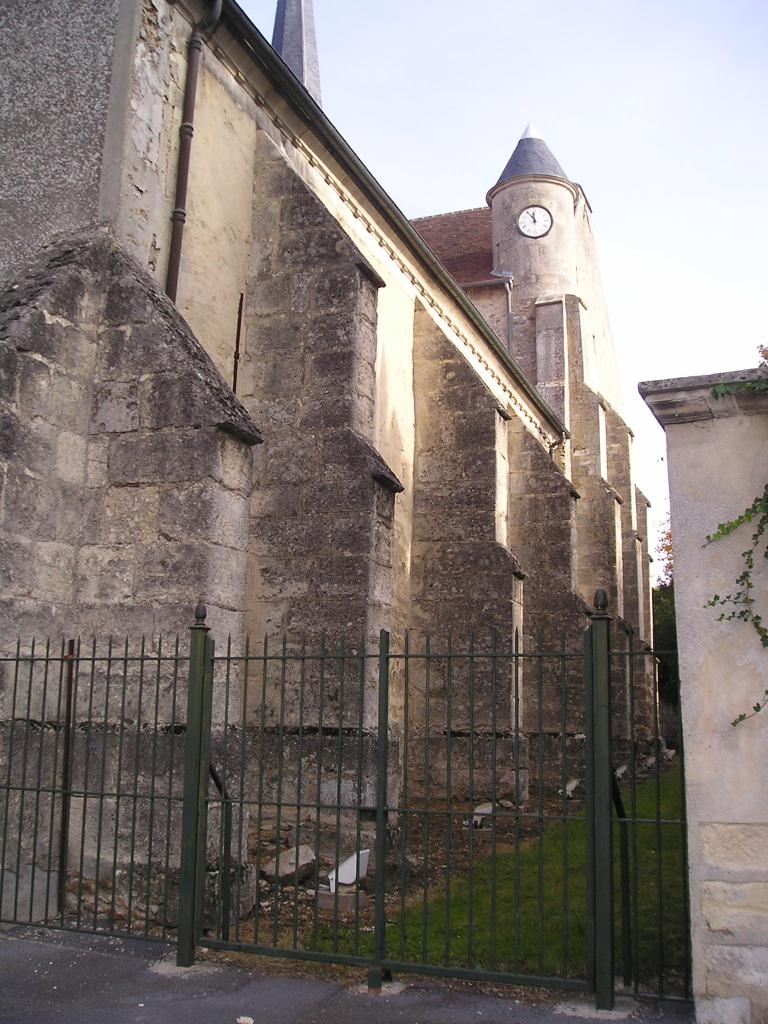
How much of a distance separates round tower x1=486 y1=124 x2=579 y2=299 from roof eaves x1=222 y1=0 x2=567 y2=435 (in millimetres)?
7363

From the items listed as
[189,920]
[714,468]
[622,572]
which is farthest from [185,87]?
[622,572]

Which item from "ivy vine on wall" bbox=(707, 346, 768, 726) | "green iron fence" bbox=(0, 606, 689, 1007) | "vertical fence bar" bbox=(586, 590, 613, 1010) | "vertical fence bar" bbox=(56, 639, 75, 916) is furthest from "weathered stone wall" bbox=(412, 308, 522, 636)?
"ivy vine on wall" bbox=(707, 346, 768, 726)

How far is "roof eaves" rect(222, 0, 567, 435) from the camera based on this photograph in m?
8.68

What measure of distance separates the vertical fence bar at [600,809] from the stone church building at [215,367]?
2.71 meters

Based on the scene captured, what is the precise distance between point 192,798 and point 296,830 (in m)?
0.68

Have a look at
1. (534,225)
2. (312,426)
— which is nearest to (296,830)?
(312,426)

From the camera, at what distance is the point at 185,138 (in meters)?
7.98

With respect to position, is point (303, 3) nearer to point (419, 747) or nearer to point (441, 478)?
point (441, 478)

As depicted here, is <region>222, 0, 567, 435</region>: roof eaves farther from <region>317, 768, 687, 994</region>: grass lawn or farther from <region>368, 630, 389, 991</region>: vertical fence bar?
<region>317, 768, 687, 994</region>: grass lawn

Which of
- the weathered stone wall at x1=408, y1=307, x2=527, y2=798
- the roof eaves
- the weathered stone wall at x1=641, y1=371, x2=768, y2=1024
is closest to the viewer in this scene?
the weathered stone wall at x1=641, y1=371, x2=768, y2=1024

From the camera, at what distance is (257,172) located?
9.30 m

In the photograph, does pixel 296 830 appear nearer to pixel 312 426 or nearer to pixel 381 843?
pixel 381 843

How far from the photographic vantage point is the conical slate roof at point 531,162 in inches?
904

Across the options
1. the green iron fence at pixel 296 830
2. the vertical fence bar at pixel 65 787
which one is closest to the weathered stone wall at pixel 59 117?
the vertical fence bar at pixel 65 787
